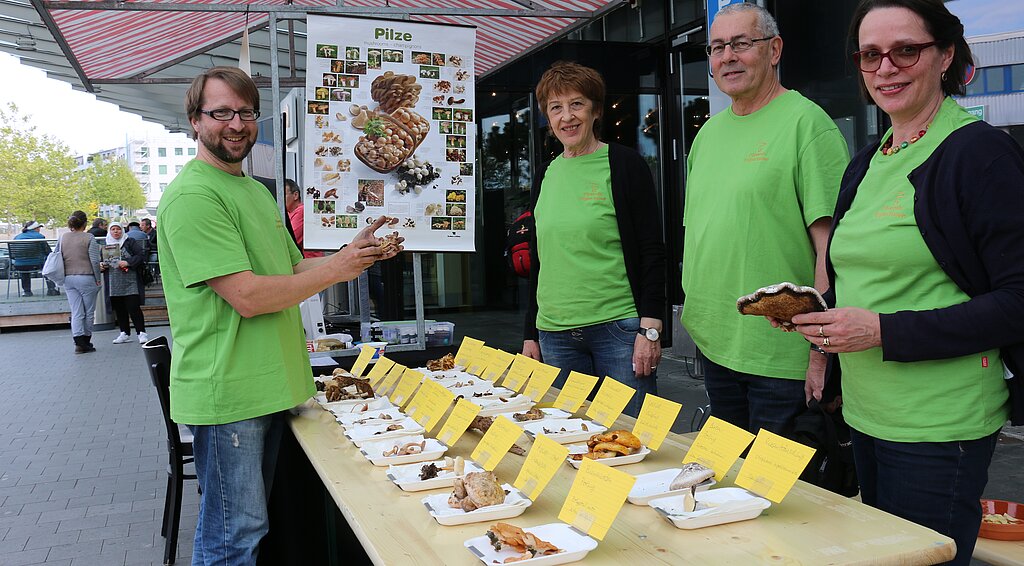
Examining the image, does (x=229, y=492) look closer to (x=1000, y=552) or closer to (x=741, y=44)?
(x=741, y=44)

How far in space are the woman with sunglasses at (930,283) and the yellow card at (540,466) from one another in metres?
0.56

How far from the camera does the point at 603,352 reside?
277 centimetres

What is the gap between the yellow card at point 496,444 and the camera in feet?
6.02

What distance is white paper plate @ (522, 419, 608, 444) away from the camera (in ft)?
6.94

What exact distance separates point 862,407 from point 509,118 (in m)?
7.13

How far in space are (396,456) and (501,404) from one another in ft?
1.99

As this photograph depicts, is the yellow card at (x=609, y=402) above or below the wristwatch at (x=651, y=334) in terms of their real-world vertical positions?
below

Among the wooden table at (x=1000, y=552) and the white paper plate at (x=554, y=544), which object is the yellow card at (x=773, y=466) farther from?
the wooden table at (x=1000, y=552)

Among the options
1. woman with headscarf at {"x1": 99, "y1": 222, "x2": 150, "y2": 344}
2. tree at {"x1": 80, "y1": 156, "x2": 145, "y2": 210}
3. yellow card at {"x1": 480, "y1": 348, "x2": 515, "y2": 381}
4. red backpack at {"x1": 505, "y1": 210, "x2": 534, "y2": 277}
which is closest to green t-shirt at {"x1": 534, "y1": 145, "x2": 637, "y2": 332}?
yellow card at {"x1": 480, "y1": 348, "x2": 515, "y2": 381}

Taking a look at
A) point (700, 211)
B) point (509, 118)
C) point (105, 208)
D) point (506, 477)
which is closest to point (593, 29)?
point (509, 118)

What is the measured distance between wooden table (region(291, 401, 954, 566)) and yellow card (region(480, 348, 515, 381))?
111 centimetres

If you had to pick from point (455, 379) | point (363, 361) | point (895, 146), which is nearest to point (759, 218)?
point (895, 146)

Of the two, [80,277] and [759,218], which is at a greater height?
[80,277]

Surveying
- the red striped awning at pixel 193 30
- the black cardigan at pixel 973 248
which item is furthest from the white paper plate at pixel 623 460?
the red striped awning at pixel 193 30
